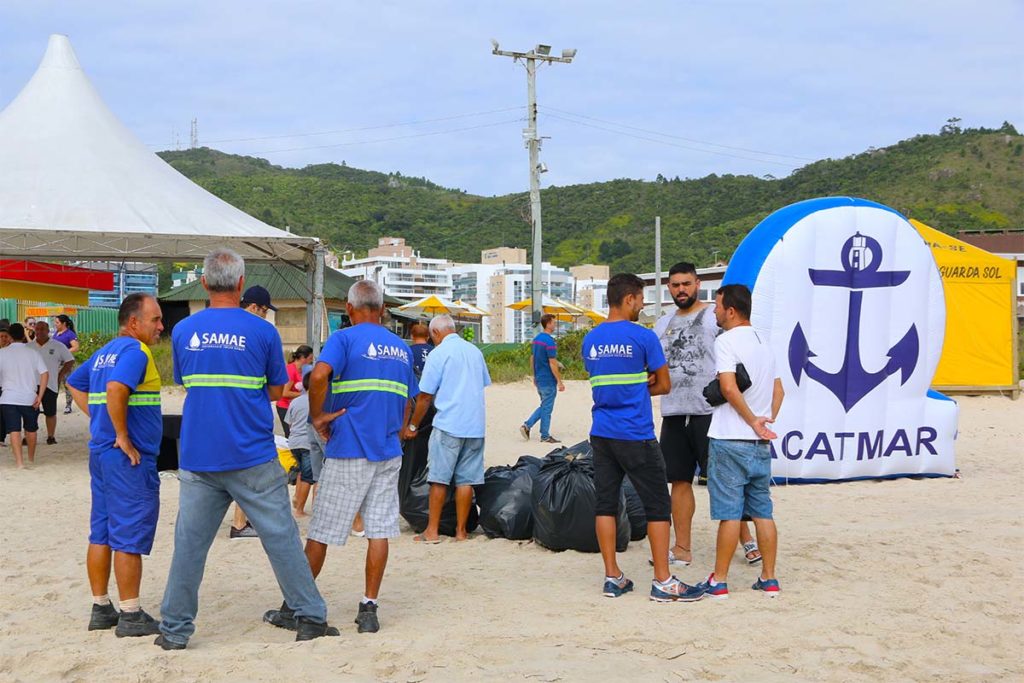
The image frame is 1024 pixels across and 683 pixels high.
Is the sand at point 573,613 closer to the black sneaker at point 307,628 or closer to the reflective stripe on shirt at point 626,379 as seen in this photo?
the black sneaker at point 307,628

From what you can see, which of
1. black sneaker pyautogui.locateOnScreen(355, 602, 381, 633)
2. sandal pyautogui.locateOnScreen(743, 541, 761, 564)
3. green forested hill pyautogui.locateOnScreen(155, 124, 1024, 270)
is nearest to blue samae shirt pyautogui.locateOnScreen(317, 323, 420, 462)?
black sneaker pyautogui.locateOnScreen(355, 602, 381, 633)

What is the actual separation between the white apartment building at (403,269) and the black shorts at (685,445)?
8275 centimetres

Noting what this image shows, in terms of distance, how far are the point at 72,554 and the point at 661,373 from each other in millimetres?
4090

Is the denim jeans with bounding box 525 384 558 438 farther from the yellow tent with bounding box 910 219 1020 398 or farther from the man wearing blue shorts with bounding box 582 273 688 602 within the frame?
the yellow tent with bounding box 910 219 1020 398

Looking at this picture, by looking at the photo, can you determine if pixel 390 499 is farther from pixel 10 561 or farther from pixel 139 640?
pixel 10 561

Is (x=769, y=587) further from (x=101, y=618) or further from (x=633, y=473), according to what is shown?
(x=101, y=618)

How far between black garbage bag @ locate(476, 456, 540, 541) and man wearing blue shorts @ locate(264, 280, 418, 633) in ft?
7.00

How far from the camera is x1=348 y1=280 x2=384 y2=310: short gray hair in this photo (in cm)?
485

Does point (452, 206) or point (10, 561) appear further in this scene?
point (452, 206)

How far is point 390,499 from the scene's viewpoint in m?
4.70

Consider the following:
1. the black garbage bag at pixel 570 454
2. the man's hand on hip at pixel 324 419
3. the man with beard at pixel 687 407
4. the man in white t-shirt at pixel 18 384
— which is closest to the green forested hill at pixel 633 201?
A: the man in white t-shirt at pixel 18 384

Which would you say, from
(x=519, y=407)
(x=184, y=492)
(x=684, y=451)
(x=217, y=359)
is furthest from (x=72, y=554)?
(x=519, y=407)

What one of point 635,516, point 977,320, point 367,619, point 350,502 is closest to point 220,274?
point 350,502

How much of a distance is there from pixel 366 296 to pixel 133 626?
1885 mm
